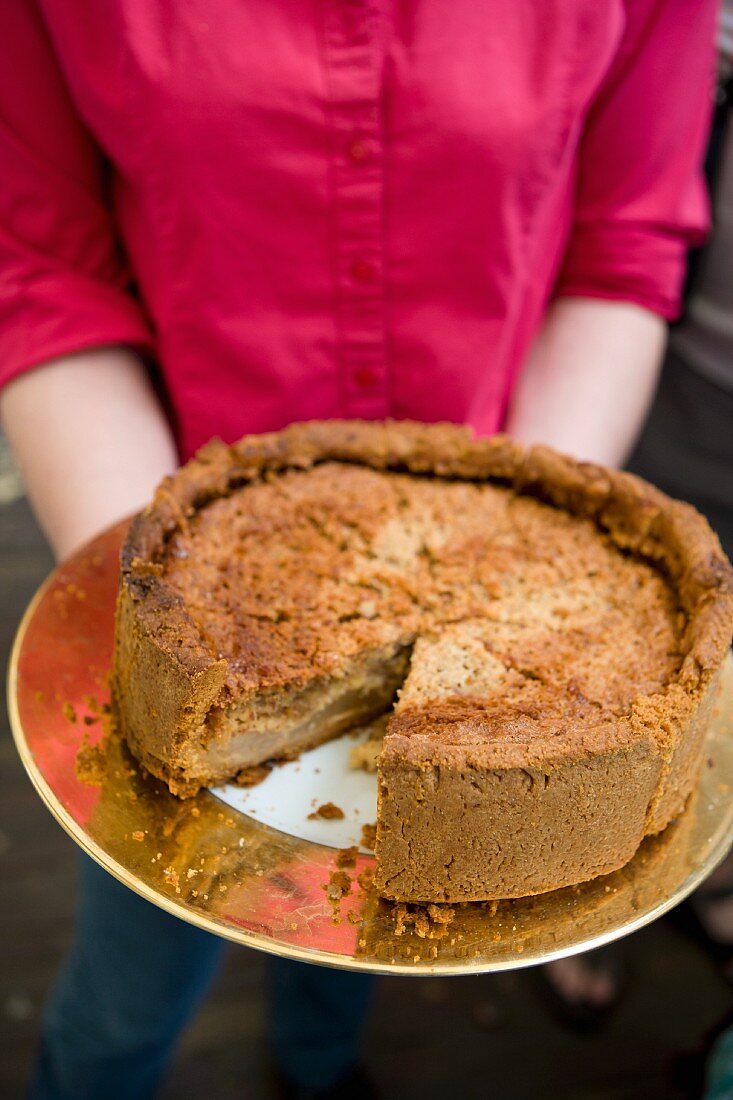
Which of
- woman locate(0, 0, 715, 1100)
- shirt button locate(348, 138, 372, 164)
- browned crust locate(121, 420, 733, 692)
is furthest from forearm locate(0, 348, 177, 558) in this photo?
shirt button locate(348, 138, 372, 164)

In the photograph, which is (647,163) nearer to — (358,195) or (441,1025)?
(358,195)

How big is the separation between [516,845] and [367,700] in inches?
13.8

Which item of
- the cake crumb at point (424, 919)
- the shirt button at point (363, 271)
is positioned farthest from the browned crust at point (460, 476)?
the cake crumb at point (424, 919)

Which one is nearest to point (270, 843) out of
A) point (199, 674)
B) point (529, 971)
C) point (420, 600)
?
point (199, 674)

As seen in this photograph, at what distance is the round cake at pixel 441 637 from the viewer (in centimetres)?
107

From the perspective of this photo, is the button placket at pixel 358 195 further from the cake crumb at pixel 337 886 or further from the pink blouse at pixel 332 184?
the cake crumb at pixel 337 886

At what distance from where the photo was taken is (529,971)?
2188mm

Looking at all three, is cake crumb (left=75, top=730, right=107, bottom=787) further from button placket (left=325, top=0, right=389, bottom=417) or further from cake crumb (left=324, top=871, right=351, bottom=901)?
button placket (left=325, top=0, right=389, bottom=417)

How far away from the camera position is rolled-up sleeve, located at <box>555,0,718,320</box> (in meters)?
1.44

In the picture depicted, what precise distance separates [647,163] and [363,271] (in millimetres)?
523

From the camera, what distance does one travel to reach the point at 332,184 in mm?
1319

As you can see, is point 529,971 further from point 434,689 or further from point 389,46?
point 389,46

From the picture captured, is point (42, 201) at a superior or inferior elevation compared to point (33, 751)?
superior

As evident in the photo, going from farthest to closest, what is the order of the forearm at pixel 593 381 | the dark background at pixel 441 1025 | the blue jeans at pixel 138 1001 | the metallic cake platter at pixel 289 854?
the dark background at pixel 441 1025, the forearm at pixel 593 381, the blue jeans at pixel 138 1001, the metallic cake platter at pixel 289 854
